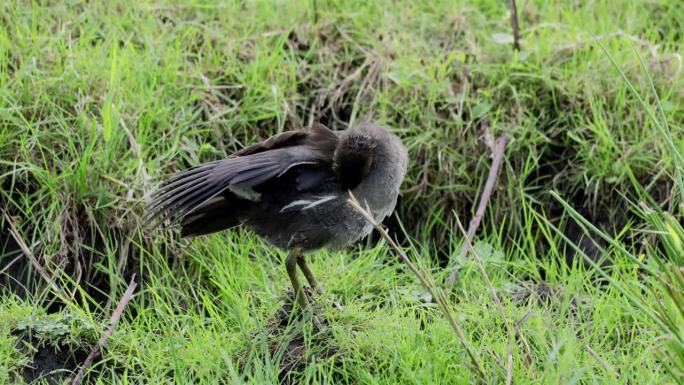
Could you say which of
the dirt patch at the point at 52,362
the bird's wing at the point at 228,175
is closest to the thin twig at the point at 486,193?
the bird's wing at the point at 228,175

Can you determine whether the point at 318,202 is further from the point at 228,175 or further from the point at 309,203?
the point at 228,175

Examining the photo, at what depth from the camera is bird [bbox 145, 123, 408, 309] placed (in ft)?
12.1

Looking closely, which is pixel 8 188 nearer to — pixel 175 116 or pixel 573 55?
pixel 175 116

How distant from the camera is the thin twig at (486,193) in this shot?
439 centimetres

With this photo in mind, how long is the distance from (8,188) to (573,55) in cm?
294

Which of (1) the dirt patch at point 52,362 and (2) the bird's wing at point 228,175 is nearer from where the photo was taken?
(2) the bird's wing at point 228,175

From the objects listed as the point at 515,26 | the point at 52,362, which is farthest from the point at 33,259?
the point at 515,26

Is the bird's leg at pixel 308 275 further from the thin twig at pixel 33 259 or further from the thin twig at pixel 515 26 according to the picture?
the thin twig at pixel 515 26

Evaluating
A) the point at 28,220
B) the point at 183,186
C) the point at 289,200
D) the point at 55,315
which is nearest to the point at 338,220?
the point at 289,200

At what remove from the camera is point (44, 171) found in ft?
14.4

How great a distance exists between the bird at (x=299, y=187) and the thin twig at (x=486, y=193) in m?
0.60

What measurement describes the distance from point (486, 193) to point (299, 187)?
1.18 meters

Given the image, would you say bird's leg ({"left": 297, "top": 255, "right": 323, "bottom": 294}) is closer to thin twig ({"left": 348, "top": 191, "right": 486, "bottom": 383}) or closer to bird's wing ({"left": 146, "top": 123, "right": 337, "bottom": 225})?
bird's wing ({"left": 146, "top": 123, "right": 337, "bottom": 225})

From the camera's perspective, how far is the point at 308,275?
404 cm
